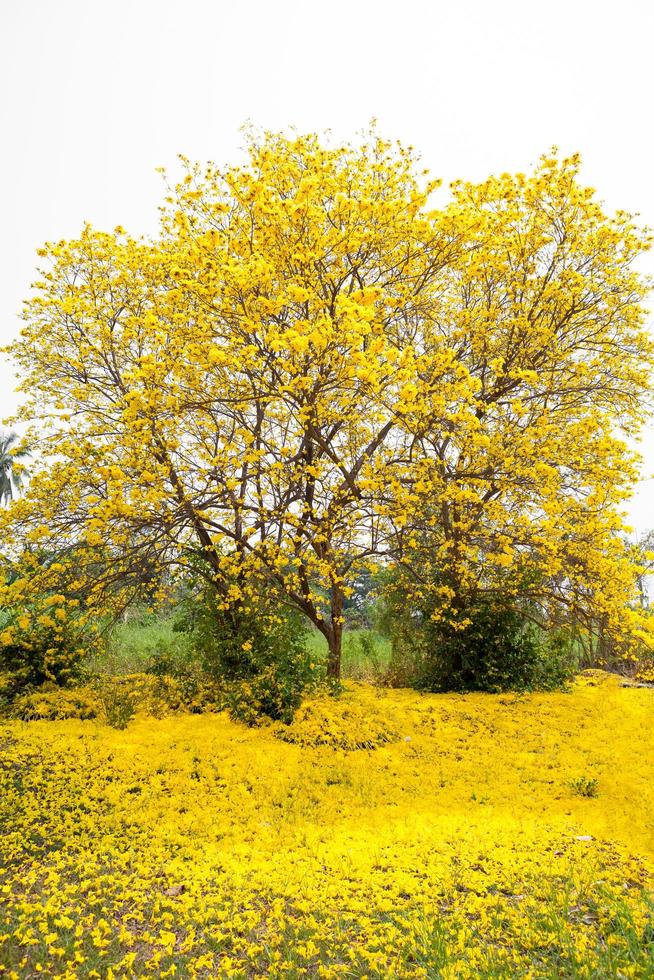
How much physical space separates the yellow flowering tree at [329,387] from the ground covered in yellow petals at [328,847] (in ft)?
5.52

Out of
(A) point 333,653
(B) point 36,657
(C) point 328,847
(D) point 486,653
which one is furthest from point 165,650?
(C) point 328,847

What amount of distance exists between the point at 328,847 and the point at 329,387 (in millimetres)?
4117

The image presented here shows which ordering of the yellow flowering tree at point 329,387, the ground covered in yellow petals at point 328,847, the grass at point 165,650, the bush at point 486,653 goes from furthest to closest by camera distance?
the grass at point 165,650 → the bush at point 486,653 → the yellow flowering tree at point 329,387 → the ground covered in yellow petals at point 328,847

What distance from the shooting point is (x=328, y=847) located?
411 centimetres

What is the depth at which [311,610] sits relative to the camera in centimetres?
774

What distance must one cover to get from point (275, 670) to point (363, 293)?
408 centimetres

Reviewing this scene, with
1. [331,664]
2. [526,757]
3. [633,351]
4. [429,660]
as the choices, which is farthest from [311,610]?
[633,351]

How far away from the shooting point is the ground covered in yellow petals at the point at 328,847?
2.95 meters

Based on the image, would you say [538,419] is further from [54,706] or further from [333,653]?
[54,706]

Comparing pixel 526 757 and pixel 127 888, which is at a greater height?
pixel 526 757

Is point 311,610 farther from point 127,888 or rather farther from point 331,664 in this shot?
point 127,888

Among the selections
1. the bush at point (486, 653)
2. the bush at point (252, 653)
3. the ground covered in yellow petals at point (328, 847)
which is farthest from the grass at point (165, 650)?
the ground covered in yellow petals at point (328, 847)

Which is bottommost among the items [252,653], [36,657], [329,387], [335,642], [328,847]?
[328,847]

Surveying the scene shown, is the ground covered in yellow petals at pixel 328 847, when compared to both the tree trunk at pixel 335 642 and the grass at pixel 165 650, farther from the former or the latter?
the grass at pixel 165 650
